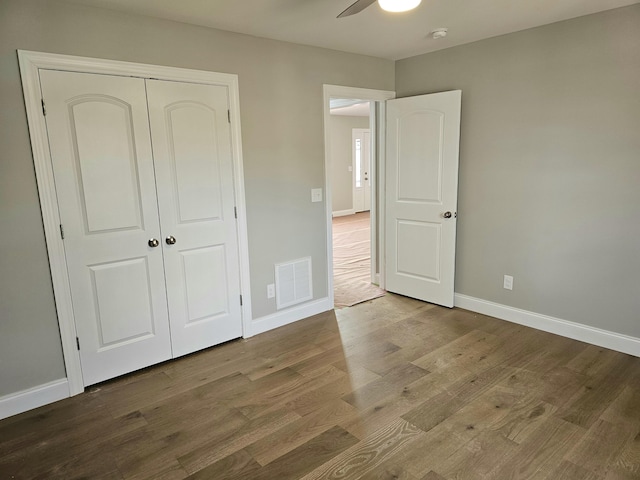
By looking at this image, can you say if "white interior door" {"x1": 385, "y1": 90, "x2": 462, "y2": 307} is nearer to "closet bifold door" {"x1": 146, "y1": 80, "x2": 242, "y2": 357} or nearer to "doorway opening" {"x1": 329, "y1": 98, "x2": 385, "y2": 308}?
"closet bifold door" {"x1": 146, "y1": 80, "x2": 242, "y2": 357}

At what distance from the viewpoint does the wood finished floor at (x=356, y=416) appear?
2012 mm

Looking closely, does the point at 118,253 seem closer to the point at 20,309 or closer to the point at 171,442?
the point at 20,309

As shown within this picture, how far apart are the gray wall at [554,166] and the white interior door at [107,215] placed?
2757 mm

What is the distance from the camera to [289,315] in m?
3.76

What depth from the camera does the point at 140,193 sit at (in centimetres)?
280

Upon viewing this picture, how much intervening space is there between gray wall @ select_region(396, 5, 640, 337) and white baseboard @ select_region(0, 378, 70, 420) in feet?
11.2

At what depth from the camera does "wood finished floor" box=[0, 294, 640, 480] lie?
2.01 metres

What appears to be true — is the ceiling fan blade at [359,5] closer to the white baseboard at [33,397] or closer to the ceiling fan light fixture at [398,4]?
the ceiling fan light fixture at [398,4]

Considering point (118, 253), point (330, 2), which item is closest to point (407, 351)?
point (118, 253)

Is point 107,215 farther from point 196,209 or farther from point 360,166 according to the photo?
point 360,166

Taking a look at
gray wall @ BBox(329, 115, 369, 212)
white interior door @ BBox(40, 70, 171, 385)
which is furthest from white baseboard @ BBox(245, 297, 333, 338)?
gray wall @ BBox(329, 115, 369, 212)

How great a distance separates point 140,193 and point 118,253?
0.44 meters

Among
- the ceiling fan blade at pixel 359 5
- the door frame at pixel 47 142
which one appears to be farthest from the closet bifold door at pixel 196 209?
the ceiling fan blade at pixel 359 5

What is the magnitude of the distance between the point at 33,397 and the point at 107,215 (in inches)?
48.2
